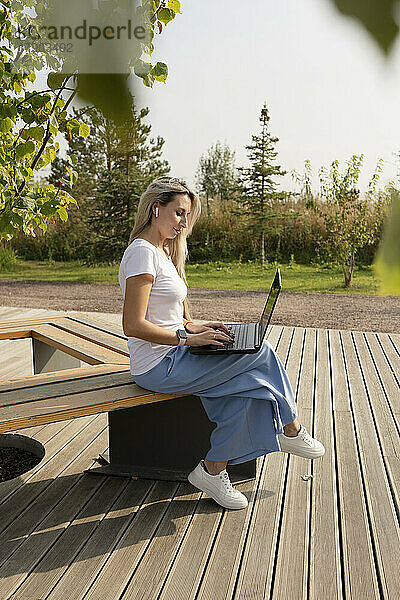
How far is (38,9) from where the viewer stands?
0.31m

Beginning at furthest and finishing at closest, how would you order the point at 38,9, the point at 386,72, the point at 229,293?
the point at 229,293, the point at 38,9, the point at 386,72

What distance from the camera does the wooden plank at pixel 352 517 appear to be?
1777 millimetres

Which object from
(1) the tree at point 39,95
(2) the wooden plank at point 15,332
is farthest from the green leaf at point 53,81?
(2) the wooden plank at point 15,332

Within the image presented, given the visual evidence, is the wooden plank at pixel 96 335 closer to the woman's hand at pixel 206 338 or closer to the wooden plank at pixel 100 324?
the wooden plank at pixel 100 324

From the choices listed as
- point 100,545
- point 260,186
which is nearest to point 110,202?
point 260,186

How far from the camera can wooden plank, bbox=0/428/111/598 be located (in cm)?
179

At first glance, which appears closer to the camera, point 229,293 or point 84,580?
point 84,580

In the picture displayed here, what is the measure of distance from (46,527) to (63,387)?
1.52 ft

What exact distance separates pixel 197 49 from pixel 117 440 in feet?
7.59

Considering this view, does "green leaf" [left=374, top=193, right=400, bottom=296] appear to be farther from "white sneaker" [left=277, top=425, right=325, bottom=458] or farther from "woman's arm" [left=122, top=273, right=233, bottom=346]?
"white sneaker" [left=277, top=425, right=325, bottom=458]

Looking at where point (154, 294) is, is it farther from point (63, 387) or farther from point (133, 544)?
point (133, 544)

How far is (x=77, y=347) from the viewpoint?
9.11 feet

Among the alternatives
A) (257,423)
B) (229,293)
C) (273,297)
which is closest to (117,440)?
(257,423)

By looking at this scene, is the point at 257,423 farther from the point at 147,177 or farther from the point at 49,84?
the point at 147,177
